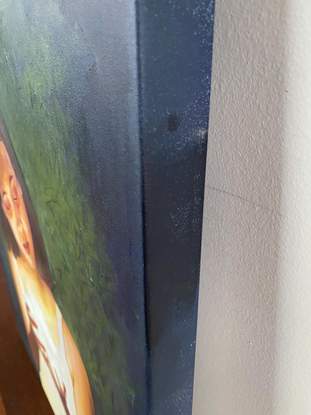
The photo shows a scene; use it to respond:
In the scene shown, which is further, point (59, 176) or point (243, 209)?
point (59, 176)

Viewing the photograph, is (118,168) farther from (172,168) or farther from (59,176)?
(59,176)

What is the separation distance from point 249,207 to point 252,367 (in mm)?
186

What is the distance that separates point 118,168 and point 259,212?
0.12 meters

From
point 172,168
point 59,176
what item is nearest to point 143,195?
point 172,168

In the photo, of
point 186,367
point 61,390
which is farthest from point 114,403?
point 61,390

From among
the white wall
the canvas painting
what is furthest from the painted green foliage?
the white wall

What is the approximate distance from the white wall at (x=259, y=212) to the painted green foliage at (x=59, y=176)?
4.2 inches

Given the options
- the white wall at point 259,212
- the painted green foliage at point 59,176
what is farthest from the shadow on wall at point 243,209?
Result: the painted green foliage at point 59,176

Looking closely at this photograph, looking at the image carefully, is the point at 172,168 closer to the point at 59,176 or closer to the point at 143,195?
the point at 143,195

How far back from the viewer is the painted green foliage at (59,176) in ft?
1.51

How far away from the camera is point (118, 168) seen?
1.24 ft

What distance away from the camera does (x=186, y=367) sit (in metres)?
0.49

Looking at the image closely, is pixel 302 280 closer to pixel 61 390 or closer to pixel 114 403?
pixel 114 403

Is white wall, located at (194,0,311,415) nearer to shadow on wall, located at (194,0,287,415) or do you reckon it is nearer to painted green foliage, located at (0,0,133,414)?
shadow on wall, located at (194,0,287,415)
